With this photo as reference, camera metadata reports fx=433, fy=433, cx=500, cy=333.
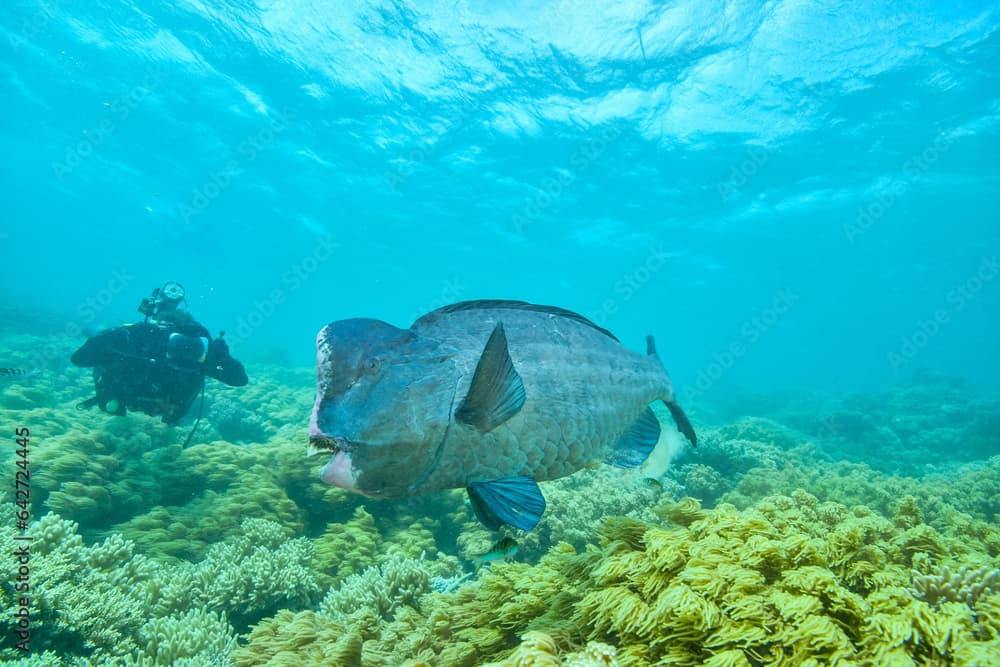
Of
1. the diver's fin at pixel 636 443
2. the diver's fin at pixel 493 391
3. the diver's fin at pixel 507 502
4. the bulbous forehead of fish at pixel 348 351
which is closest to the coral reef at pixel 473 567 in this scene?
the diver's fin at pixel 636 443

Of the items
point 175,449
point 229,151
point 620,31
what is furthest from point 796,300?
point 175,449

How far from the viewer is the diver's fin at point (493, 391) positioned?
4.53 feet

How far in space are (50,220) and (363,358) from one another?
4214 inches

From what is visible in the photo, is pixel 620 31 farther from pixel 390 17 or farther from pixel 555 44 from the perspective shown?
pixel 390 17

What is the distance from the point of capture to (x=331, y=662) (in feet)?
8.57

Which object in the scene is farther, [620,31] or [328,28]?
[328,28]

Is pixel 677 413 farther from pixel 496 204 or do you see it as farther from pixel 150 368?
pixel 496 204

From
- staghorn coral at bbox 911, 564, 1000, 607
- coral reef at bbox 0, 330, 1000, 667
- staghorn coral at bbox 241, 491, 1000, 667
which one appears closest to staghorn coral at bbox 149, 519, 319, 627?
coral reef at bbox 0, 330, 1000, 667

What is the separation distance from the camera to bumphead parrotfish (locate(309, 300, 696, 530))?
4.43ft

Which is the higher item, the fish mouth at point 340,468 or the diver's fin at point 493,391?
the diver's fin at point 493,391

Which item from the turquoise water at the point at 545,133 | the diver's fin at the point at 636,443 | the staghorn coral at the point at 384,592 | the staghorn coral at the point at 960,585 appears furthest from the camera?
the turquoise water at the point at 545,133

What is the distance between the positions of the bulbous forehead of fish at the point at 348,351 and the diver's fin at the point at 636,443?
46.0 inches

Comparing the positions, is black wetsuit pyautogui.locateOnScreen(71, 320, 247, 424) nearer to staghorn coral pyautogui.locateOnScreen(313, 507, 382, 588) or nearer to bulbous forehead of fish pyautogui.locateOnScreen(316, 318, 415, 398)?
staghorn coral pyautogui.locateOnScreen(313, 507, 382, 588)

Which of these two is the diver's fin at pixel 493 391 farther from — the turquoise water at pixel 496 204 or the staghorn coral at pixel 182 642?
the staghorn coral at pixel 182 642
